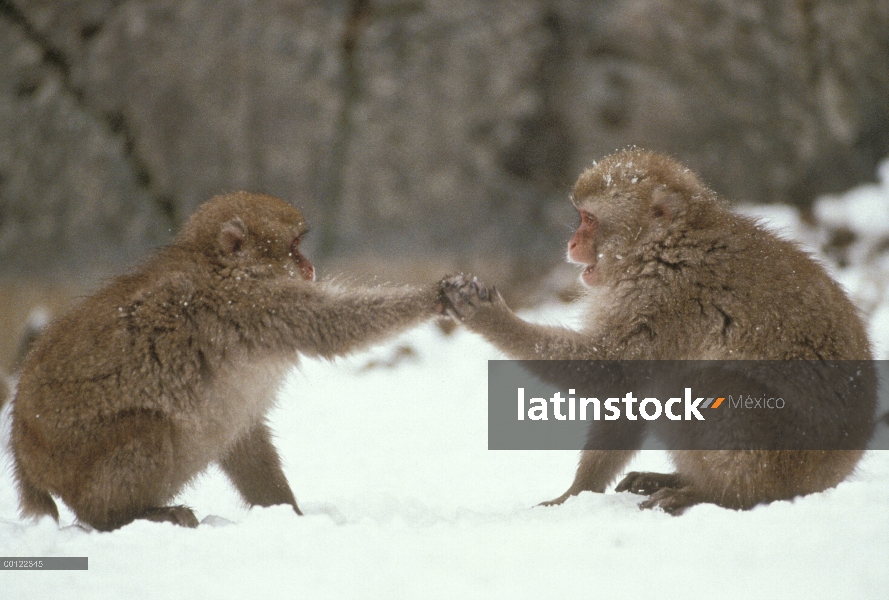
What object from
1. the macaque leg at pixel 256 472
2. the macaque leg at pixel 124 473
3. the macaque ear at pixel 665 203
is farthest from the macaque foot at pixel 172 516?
the macaque ear at pixel 665 203

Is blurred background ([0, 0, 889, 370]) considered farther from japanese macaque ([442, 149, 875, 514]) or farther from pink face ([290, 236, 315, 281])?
japanese macaque ([442, 149, 875, 514])

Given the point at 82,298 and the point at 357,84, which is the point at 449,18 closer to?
the point at 357,84

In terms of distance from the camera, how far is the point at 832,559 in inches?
104

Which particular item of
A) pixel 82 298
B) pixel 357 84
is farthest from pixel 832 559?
pixel 357 84

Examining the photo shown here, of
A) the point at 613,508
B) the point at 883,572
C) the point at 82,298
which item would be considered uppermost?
the point at 82,298

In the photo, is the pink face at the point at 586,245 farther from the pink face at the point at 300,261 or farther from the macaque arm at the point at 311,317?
the pink face at the point at 300,261

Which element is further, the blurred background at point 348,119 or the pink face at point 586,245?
the blurred background at point 348,119

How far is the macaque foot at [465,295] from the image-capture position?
3.54m

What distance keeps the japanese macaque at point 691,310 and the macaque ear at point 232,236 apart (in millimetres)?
849

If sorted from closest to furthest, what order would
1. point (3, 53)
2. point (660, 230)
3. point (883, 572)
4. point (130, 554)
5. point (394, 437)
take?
point (883, 572)
point (130, 554)
point (660, 230)
point (394, 437)
point (3, 53)

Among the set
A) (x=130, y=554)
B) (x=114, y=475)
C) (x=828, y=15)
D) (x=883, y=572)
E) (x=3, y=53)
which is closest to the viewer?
(x=883, y=572)

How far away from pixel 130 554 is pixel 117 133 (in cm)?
542

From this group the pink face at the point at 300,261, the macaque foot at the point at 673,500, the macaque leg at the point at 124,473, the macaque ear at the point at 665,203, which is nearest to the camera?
the macaque leg at the point at 124,473

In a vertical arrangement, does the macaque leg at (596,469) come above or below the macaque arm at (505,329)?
below
